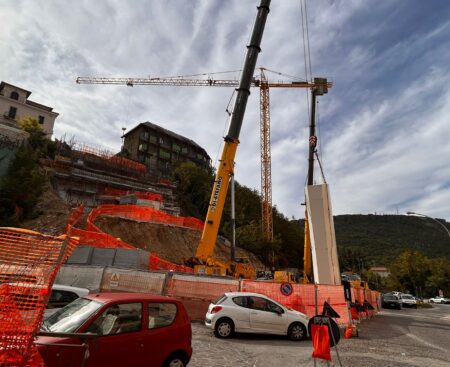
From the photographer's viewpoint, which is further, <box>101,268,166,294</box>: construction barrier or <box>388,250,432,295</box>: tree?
<box>388,250,432,295</box>: tree

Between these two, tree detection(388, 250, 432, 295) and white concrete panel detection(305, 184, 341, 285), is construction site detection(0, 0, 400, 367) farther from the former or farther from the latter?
tree detection(388, 250, 432, 295)

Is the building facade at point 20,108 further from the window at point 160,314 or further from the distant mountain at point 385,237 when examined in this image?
the distant mountain at point 385,237

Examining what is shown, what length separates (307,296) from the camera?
13.2 meters

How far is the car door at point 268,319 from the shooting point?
1040 centimetres

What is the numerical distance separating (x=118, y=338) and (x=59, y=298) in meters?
4.54

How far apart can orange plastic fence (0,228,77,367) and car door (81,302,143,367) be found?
907 millimetres

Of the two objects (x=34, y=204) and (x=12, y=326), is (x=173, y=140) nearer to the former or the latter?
(x=34, y=204)

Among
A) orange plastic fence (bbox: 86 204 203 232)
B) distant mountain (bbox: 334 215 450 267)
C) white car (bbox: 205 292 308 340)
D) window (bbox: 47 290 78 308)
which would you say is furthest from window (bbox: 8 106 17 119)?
distant mountain (bbox: 334 215 450 267)

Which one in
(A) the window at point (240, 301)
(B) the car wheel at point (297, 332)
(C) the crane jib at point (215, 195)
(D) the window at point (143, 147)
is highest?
(D) the window at point (143, 147)

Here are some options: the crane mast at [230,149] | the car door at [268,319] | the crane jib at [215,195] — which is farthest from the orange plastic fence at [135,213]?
the car door at [268,319]

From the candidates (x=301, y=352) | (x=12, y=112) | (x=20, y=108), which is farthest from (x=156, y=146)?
(x=301, y=352)

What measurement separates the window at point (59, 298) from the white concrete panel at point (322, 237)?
47.2 feet

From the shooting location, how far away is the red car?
4340 mm

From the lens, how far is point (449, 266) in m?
67.7
